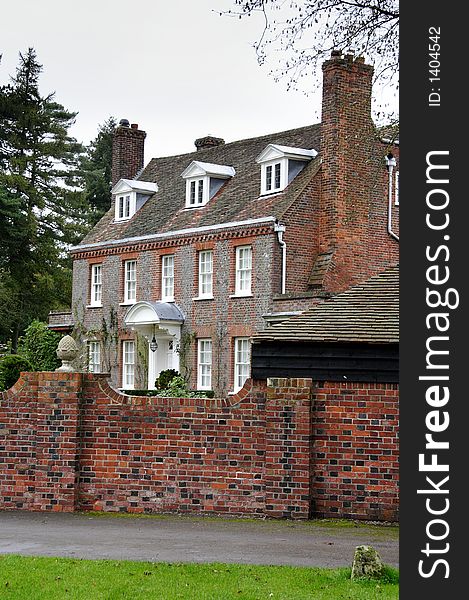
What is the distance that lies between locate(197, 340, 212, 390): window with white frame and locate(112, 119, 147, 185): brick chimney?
37.9ft

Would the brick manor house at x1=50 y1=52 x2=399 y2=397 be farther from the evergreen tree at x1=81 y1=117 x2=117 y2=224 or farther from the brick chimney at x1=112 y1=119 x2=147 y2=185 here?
the evergreen tree at x1=81 y1=117 x2=117 y2=224

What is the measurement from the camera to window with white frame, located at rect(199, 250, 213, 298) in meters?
35.8

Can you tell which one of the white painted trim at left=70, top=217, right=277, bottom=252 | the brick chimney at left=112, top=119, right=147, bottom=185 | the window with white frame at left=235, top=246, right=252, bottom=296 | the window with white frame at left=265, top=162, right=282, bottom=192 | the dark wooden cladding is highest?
the brick chimney at left=112, top=119, right=147, bottom=185

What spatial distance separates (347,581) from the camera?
9.85 m

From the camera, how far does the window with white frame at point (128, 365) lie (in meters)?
38.4

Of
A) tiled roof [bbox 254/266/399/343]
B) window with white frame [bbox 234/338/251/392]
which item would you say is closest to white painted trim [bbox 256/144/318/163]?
window with white frame [bbox 234/338/251/392]

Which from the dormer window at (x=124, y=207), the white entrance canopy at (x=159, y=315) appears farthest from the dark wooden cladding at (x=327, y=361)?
the dormer window at (x=124, y=207)

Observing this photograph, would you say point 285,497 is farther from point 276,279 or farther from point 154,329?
point 154,329

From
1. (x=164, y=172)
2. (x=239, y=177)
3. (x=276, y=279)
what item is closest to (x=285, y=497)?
(x=276, y=279)

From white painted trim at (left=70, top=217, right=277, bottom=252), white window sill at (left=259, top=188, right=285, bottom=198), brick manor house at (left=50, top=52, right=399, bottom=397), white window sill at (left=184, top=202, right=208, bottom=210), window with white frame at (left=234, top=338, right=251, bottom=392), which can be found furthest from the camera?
white window sill at (left=184, top=202, right=208, bottom=210)

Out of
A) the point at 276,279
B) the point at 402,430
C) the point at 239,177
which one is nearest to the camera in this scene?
the point at 402,430

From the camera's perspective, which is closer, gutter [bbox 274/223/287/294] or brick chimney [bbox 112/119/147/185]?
gutter [bbox 274/223/287/294]

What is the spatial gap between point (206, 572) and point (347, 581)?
1.34 metres

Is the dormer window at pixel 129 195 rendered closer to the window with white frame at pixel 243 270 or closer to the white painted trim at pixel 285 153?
the white painted trim at pixel 285 153
